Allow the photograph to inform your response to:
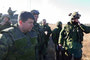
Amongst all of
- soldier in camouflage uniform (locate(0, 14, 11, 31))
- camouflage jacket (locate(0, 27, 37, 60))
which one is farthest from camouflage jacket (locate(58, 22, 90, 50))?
camouflage jacket (locate(0, 27, 37, 60))

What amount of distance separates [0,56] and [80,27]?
3.64m

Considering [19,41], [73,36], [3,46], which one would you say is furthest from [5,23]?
[3,46]

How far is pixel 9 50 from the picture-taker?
9.84 feet

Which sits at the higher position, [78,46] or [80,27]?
[80,27]

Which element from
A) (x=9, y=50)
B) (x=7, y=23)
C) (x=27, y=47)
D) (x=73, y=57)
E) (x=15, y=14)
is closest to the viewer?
(x=9, y=50)

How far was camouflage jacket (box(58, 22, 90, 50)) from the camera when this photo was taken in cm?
586

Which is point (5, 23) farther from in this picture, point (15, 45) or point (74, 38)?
point (15, 45)

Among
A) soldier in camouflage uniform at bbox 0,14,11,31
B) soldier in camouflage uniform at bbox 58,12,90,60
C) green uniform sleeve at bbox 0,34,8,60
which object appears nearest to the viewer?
green uniform sleeve at bbox 0,34,8,60

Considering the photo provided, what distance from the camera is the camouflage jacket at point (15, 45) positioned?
2867 mm

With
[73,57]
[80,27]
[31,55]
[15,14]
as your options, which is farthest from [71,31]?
[15,14]

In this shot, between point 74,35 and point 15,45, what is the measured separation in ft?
10.5

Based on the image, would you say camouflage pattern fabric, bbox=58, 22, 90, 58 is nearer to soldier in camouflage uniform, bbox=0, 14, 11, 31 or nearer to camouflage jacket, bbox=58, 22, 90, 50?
camouflage jacket, bbox=58, 22, 90, 50

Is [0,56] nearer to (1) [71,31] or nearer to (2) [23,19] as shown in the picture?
(2) [23,19]

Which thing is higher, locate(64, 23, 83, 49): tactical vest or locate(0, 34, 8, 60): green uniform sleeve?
locate(0, 34, 8, 60): green uniform sleeve
